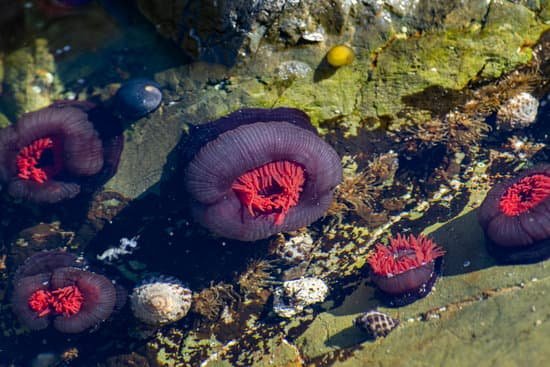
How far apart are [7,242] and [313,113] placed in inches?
171

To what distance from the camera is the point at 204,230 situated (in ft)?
18.9

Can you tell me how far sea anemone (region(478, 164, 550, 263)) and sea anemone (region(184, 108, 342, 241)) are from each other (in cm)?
169

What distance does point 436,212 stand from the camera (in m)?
5.93

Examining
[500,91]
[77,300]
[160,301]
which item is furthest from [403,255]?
[77,300]

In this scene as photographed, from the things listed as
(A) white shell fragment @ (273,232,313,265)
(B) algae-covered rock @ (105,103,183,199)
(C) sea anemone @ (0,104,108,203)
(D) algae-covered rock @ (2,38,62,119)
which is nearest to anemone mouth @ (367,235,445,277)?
(A) white shell fragment @ (273,232,313,265)

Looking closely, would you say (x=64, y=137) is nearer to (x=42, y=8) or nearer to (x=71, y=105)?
(x=71, y=105)

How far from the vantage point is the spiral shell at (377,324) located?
16.9ft

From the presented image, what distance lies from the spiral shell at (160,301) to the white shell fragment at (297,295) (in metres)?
1.09

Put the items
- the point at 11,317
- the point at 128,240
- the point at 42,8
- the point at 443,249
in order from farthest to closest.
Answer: the point at 11,317 < the point at 128,240 < the point at 443,249 < the point at 42,8

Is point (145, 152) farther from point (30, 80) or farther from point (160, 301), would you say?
point (160, 301)

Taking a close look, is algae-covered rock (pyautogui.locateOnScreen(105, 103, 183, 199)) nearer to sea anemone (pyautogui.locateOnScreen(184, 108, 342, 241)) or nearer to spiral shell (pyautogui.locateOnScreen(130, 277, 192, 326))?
sea anemone (pyautogui.locateOnScreen(184, 108, 342, 241))

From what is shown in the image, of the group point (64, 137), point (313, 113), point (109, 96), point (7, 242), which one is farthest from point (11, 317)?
point (313, 113)

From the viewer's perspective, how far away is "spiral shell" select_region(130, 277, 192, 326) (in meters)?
5.65

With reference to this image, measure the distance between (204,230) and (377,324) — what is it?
221 centimetres
